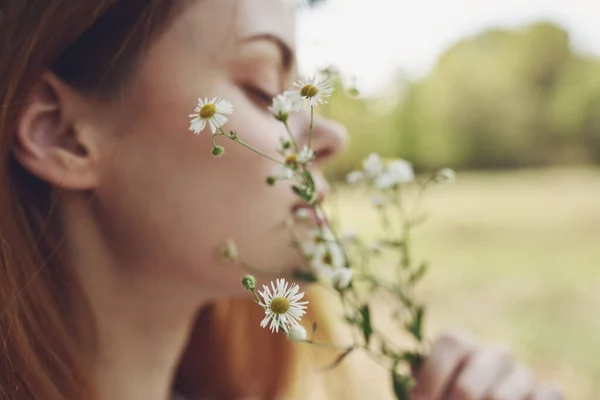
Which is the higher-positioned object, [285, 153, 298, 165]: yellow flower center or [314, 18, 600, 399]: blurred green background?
[314, 18, 600, 399]: blurred green background

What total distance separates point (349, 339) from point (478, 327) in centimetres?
56

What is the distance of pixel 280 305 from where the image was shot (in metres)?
0.31

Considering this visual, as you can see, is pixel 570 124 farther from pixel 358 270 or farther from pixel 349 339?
pixel 358 270

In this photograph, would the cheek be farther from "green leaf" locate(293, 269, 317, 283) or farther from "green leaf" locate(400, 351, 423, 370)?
"green leaf" locate(400, 351, 423, 370)

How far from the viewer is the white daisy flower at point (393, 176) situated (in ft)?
1.66

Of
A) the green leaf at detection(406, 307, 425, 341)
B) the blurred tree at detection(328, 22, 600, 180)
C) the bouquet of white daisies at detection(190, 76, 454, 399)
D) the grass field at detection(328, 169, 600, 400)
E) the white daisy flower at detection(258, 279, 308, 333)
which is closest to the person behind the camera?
the white daisy flower at detection(258, 279, 308, 333)

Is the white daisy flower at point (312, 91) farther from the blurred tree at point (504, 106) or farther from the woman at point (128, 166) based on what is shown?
the blurred tree at point (504, 106)

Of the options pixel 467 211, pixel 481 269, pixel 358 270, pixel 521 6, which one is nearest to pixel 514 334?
pixel 481 269

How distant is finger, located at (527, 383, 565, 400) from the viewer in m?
0.58

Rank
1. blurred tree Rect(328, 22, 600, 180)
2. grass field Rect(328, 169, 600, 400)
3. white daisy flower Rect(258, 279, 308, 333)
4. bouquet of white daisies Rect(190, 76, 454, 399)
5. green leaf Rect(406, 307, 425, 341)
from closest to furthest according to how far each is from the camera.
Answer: white daisy flower Rect(258, 279, 308, 333)
bouquet of white daisies Rect(190, 76, 454, 399)
green leaf Rect(406, 307, 425, 341)
grass field Rect(328, 169, 600, 400)
blurred tree Rect(328, 22, 600, 180)

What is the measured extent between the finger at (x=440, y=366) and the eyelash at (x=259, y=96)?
281 mm

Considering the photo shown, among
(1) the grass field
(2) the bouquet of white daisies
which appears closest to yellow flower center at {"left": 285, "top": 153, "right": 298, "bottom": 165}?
(2) the bouquet of white daisies

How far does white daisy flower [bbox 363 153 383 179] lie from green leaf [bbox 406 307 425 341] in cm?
12

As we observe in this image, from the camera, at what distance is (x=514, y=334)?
1319mm
